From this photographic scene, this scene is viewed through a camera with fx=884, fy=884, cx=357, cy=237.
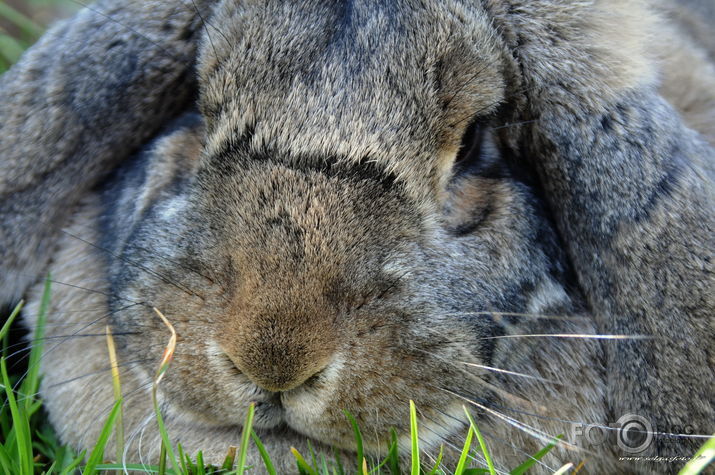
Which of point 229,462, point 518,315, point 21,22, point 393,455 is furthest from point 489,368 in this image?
point 21,22

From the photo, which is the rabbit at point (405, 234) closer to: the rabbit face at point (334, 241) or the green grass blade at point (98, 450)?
the rabbit face at point (334, 241)

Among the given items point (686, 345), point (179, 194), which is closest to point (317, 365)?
point (179, 194)

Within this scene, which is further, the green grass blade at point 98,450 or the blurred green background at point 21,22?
the blurred green background at point 21,22

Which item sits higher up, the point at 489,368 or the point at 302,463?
the point at 489,368

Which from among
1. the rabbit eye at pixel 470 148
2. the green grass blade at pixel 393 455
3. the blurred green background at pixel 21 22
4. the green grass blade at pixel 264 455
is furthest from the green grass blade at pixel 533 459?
the blurred green background at pixel 21 22

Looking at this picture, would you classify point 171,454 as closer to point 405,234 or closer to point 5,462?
point 5,462

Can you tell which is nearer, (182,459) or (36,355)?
(182,459)

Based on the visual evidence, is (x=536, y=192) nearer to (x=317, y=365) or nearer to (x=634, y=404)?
(x=634, y=404)

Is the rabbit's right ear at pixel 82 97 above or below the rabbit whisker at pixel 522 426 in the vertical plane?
above
